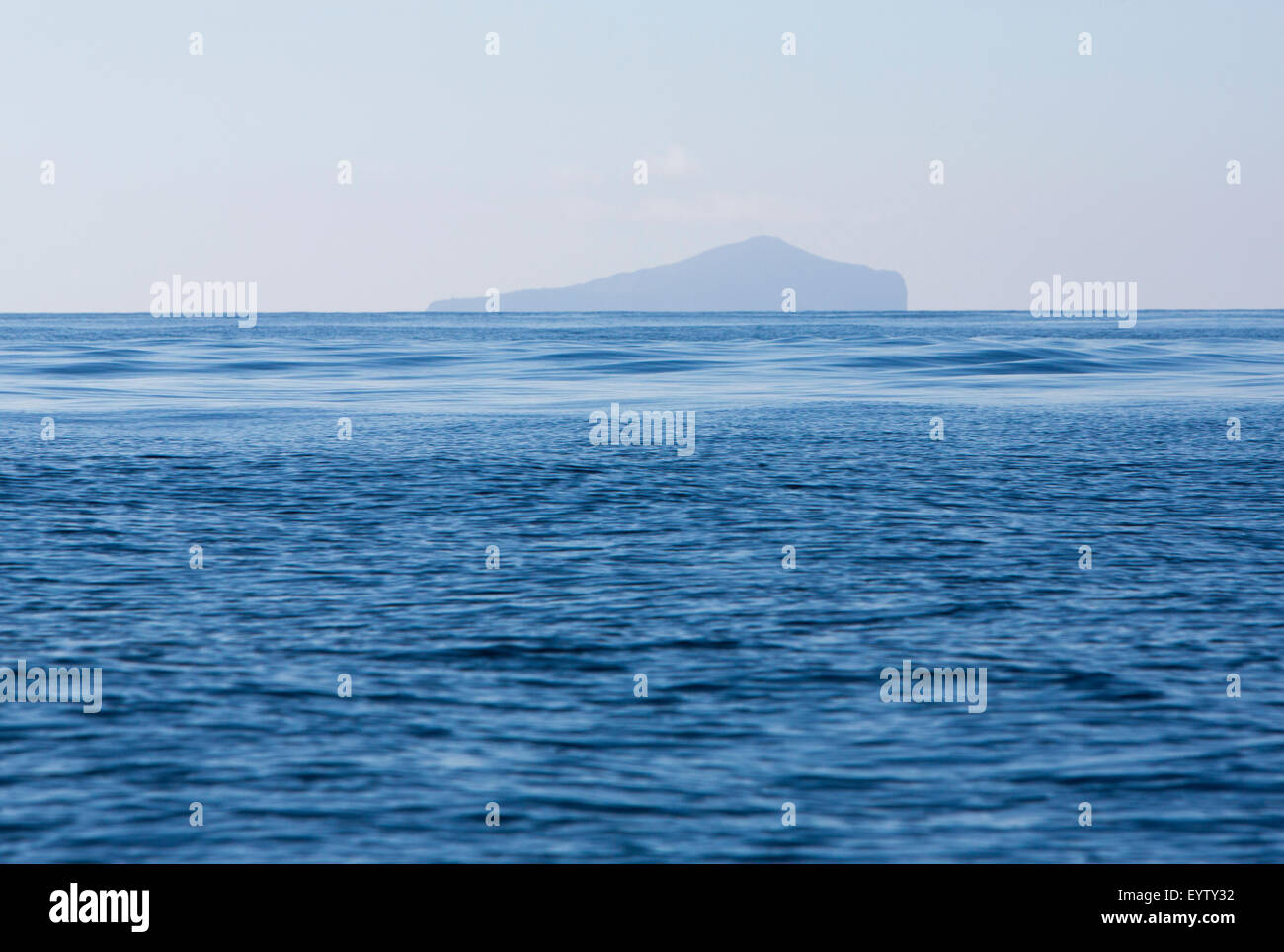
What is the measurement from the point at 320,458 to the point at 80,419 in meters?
18.3

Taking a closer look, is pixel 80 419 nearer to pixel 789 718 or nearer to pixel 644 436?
pixel 644 436

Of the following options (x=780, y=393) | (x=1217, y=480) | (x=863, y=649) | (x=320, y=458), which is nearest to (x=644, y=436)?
(x=320, y=458)

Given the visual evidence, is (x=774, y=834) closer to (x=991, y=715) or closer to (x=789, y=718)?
(x=789, y=718)

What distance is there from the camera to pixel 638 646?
2238cm

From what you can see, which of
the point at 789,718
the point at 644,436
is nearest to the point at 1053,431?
the point at 644,436

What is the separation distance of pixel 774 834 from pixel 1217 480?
101 feet

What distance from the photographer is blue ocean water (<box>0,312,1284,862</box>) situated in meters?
15.3

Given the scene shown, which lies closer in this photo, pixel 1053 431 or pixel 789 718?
pixel 789 718

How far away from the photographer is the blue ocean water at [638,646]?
15.3 metres

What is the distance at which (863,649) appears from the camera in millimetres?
22312
